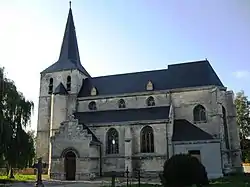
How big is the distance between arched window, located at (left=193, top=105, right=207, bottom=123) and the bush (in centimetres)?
1518

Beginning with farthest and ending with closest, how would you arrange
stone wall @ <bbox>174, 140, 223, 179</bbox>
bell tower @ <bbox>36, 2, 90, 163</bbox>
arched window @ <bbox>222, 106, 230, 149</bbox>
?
bell tower @ <bbox>36, 2, 90, 163</bbox> → arched window @ <bbox>222, 106, 230, 149</bbox> → stone wall @ <bbox>174, 140, 223, 179</bbox>

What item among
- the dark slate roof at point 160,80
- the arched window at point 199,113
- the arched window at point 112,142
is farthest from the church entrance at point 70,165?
the arched window at point 199,113

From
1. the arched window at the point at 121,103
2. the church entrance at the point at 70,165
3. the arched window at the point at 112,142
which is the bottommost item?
the church entrance at the point at 70,165

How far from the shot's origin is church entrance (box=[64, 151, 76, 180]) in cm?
2667

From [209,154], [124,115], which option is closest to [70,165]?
[124,115]

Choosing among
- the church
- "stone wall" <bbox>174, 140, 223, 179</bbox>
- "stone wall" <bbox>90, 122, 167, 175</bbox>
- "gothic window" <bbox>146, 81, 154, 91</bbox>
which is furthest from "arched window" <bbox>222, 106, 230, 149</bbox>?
"gothic window" <bbox>146, 81, 154, 91</bbox>

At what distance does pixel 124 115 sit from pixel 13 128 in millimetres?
12491

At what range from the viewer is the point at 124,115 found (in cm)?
3020

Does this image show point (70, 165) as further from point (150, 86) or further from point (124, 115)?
point (150, 86)

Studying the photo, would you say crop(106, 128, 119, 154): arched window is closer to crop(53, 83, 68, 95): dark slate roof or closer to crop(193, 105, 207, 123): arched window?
crop(53, 83, 68, 95): dark slate roof

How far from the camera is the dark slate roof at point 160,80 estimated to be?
30719 millimetres

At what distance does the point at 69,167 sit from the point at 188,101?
46.0 ft

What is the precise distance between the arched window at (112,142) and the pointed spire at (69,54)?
10.4 meters

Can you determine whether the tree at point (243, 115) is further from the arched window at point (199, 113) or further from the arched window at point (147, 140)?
the arched window at point (147, 140)
